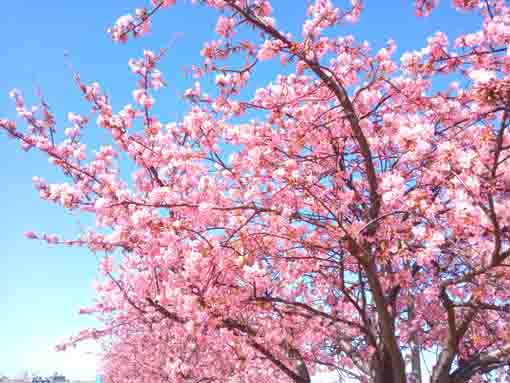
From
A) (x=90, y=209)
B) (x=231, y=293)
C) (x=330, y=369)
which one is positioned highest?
(x=90, y=209)

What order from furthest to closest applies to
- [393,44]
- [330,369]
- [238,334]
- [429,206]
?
[330,369], [393,44], [238,334], [429,206]

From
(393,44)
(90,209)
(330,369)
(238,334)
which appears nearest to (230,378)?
(330,369)

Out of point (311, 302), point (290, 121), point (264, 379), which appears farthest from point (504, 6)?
point (264, 379)

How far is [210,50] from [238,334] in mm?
4650

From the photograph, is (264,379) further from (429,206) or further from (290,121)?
(429,206)

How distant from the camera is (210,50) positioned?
18.6 feet

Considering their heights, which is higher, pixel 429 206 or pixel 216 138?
pixel 216 138

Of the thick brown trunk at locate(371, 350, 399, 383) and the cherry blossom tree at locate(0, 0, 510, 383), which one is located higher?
the cherry blossom tree at locate(0, 0, 510, 383)

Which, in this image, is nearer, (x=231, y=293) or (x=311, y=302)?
(x=231, y=293)

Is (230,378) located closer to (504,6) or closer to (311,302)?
(311,302)

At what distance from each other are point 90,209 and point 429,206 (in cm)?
564

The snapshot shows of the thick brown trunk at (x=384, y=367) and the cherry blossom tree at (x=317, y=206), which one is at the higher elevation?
the cherry blossom tree at (x=317, y=206)

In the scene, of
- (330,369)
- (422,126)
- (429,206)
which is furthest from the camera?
(330,369)

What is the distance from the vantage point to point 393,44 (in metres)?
8.41
